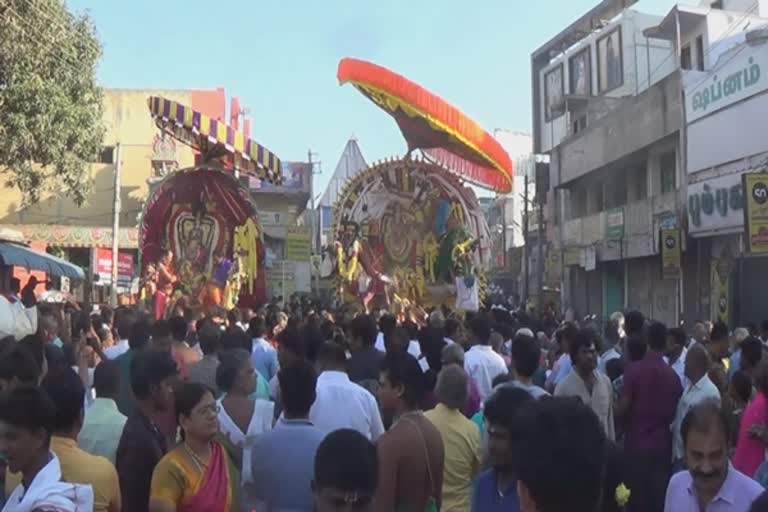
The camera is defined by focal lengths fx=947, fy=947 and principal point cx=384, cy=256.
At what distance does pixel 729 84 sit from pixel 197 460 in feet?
65.0

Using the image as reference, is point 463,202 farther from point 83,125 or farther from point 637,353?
point 637,353

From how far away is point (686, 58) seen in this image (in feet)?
104

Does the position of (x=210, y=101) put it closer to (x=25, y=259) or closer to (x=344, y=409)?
(x=25, y=259)

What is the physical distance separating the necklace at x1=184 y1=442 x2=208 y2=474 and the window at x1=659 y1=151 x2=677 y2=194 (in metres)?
25.0

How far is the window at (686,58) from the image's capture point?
31.1 metres

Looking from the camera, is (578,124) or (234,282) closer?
(234,282)

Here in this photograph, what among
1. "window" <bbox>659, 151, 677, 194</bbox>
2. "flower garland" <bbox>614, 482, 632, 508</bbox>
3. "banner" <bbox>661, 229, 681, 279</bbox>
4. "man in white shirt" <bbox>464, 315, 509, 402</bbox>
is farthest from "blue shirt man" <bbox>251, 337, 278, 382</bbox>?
"window" <bbox>659, 151, 677, 194</bbox>

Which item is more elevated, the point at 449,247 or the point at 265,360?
the point at 449,247

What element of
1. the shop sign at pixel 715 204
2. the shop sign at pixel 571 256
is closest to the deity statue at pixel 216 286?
the shop sign at pixel 715 204

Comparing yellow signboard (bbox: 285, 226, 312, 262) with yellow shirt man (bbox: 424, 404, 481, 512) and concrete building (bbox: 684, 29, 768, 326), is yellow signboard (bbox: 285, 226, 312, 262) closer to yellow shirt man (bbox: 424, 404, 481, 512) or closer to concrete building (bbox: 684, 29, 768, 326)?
concrete building (bbox: 684, 29, 768, 326)

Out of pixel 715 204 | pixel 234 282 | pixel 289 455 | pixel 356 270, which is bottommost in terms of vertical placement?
pixel 289 455

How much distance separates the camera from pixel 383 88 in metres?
21.0

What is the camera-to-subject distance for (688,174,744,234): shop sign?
68.5 ft

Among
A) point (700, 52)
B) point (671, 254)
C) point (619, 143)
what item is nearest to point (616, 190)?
point (619, 143)
